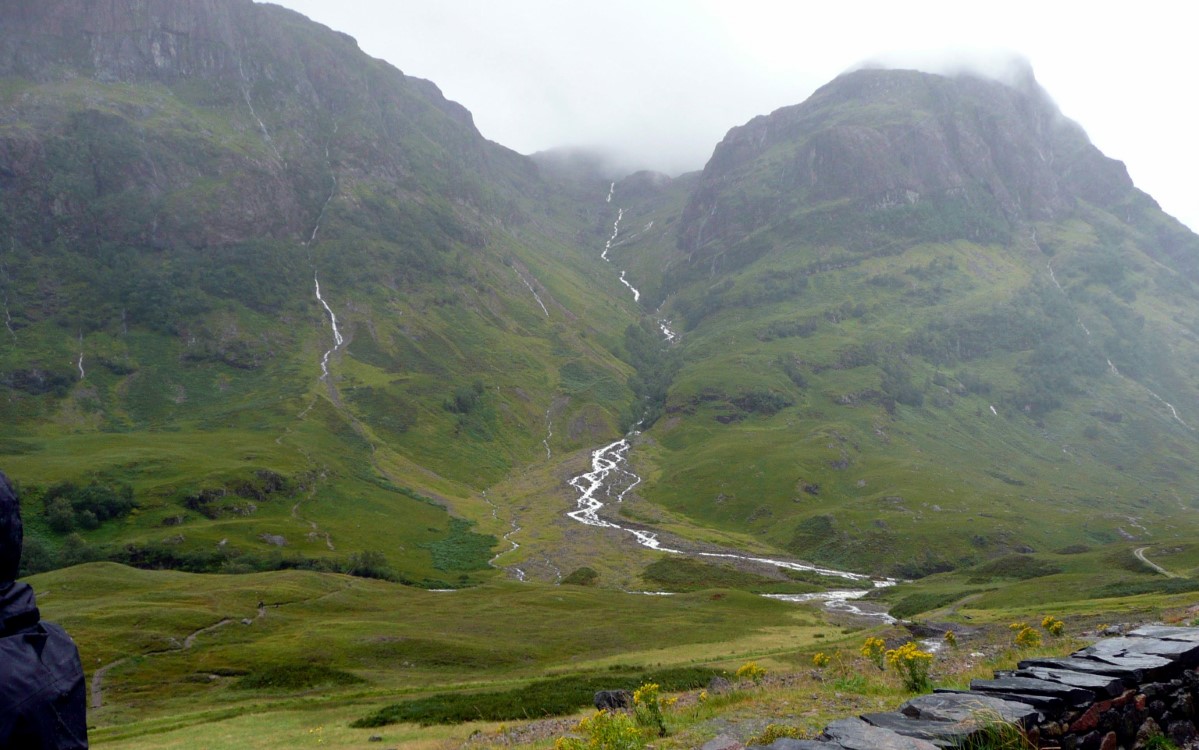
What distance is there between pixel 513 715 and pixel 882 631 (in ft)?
136

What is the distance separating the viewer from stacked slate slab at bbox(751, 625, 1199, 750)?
11.4 m

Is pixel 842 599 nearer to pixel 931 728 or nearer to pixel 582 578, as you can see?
pixel 582 578

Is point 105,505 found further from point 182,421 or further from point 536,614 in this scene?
point 536,614

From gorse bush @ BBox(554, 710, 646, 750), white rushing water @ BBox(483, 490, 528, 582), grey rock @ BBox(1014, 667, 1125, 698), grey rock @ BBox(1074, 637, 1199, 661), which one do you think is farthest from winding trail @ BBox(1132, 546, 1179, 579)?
gorse bush @ BBox(554, 710, 646, 750)

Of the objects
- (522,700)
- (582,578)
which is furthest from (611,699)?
(582,578)

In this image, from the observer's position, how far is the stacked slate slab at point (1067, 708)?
11.4 m

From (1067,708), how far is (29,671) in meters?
15.3

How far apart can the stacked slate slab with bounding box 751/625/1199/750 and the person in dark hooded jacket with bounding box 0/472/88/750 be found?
9.48 metres

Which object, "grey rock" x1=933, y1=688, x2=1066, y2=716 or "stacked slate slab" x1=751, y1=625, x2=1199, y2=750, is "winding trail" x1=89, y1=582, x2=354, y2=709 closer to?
"stacked slate slab" x1=751, y1=625, x2=1199, y2=750

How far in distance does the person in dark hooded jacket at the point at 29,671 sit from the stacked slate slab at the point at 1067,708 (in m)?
9.48

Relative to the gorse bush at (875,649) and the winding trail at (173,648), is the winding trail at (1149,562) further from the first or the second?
the winding trail at (173,648)

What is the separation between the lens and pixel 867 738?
11227 millimetres

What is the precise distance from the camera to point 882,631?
62781mm

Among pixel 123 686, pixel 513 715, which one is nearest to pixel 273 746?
pixel 513 715
